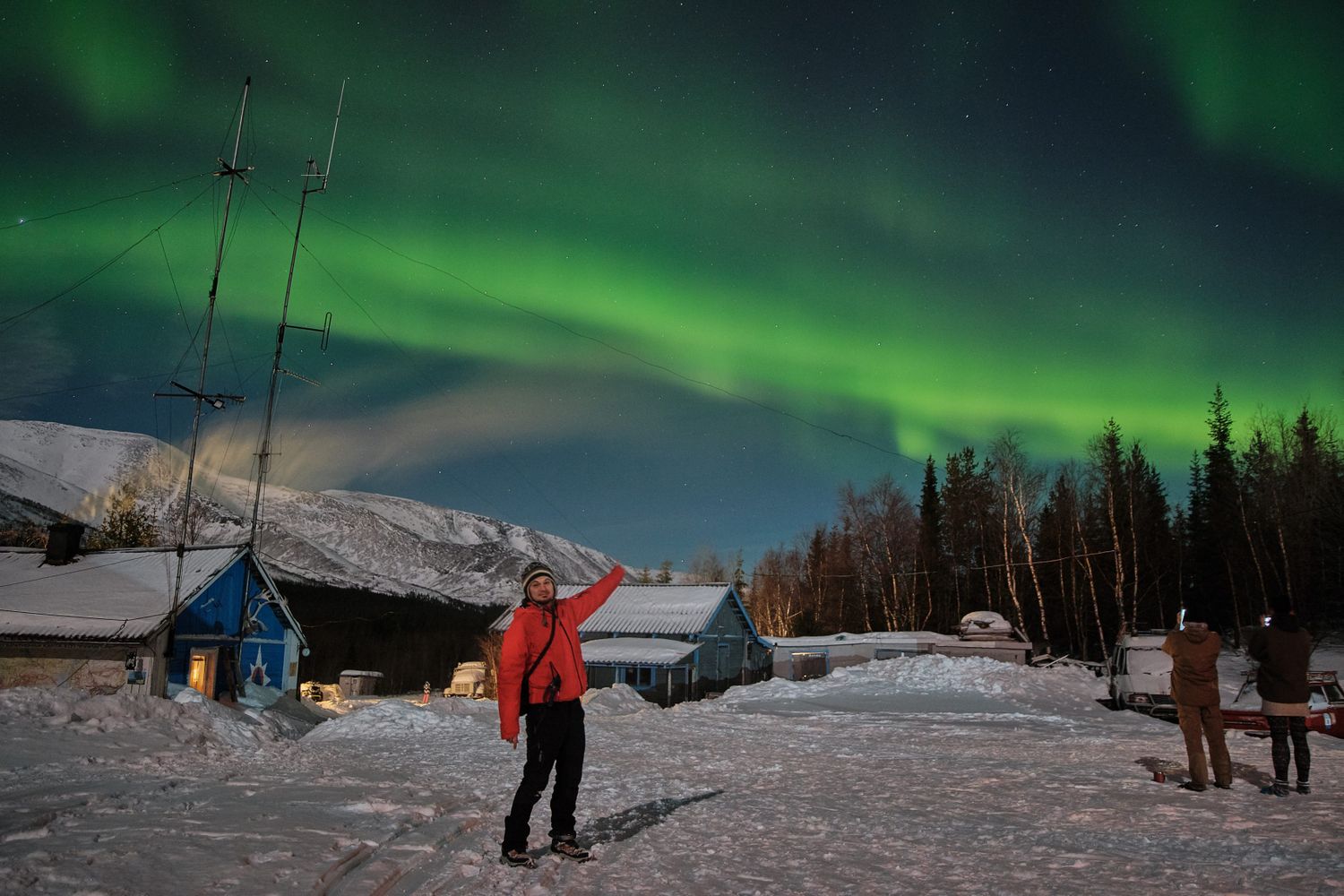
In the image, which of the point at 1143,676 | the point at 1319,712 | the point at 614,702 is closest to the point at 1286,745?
the point at 1319,712

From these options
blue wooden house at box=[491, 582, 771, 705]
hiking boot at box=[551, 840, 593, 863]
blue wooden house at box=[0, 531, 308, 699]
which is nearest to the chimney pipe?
blue wooden house at box=[0, 531, 308, 699]

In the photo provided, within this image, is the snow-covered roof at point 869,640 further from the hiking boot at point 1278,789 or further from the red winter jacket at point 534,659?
the red winter jacket at point 534,659

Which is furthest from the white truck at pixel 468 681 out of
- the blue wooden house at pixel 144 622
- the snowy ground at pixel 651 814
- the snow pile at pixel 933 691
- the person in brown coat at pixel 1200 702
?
the person in brown coat at pixel 1200 702

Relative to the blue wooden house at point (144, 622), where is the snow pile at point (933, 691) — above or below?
below

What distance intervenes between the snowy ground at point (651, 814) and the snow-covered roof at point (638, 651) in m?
22.0

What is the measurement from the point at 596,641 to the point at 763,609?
51.8 meters

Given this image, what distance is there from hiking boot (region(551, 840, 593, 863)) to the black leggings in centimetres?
679

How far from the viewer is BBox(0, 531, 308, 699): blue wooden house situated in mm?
24594

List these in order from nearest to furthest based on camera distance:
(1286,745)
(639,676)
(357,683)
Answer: (1286,745) → (639,676) → (357,683)

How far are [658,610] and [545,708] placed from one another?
3883cm

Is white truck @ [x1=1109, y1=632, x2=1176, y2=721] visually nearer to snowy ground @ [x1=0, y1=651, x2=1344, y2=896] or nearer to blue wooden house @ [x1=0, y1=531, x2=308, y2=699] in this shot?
snowy ground @ [x1=0, y1=651, x2=1344, y2=896]

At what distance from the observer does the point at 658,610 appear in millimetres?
43906

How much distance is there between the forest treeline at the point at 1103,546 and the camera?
143 feet

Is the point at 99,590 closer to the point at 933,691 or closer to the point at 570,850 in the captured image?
the point at 933,691
